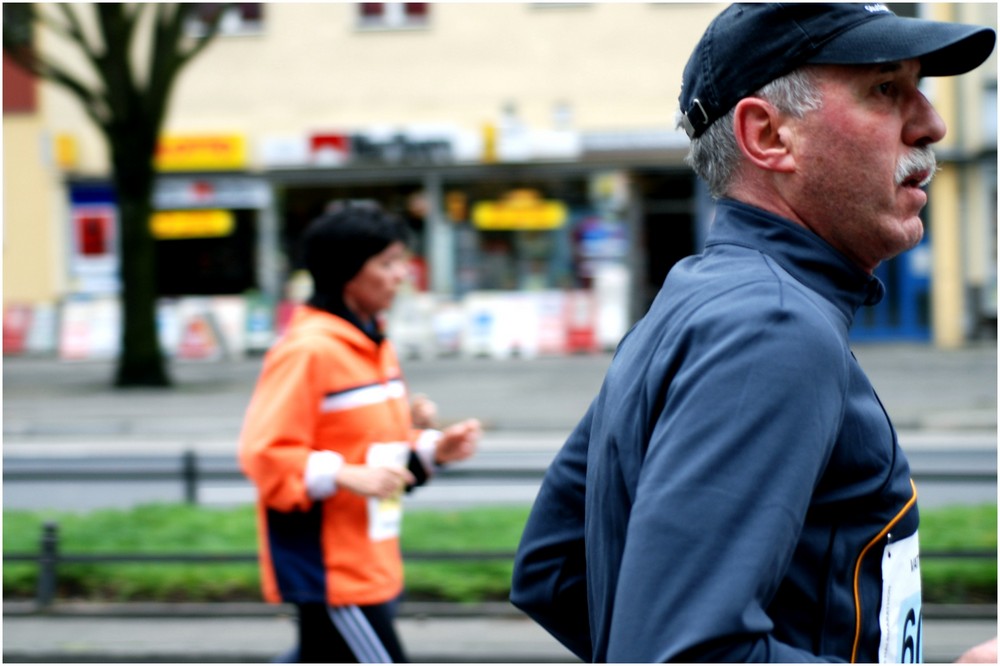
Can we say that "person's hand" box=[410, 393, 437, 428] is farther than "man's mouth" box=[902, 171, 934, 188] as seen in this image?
Yes

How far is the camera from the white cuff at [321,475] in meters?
3.67

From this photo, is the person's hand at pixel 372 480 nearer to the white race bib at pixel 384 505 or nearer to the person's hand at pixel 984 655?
the white race bib at pixel 384 505

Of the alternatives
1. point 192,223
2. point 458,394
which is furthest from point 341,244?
point 192,223

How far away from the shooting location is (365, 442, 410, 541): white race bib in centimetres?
385

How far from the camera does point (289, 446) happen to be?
146 inches

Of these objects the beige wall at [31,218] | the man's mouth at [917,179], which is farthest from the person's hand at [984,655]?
the beige wall at [31,218]

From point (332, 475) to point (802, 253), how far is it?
7.50ft

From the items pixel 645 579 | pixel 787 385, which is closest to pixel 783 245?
pixel 787 385

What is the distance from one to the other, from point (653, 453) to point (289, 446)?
2.43 metres

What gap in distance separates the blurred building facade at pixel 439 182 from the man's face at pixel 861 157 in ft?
69.3

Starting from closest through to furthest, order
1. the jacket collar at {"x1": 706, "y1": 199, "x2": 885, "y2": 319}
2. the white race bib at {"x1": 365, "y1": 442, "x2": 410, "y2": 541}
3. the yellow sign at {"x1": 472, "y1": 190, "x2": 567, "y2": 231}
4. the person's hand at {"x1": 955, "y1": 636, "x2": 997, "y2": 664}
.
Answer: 1. the person's hand at {"x1": 955, "y1": 636, "x2": 997, "y2": 664}
2. the jacket collar at {"x1": 706, "y1": 199, "x2": 885, "y2": 319}
3. the white race bib at {"x1": 365, "y1": 442, "x2": 410, "y2": 541}
4. the yellow sign at {"x1": 472, "y1": 190, "x2": 567, "y2": 231}

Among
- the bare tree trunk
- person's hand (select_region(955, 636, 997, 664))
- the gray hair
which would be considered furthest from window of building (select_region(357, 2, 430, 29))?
person's hand (select_region(955, 636, 997, 664))

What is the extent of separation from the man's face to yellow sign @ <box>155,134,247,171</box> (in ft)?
77.1

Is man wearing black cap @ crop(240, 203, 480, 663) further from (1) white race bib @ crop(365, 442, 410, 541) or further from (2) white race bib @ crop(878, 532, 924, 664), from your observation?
(2) white race bib @ crop(878, 532, 924, 664)
